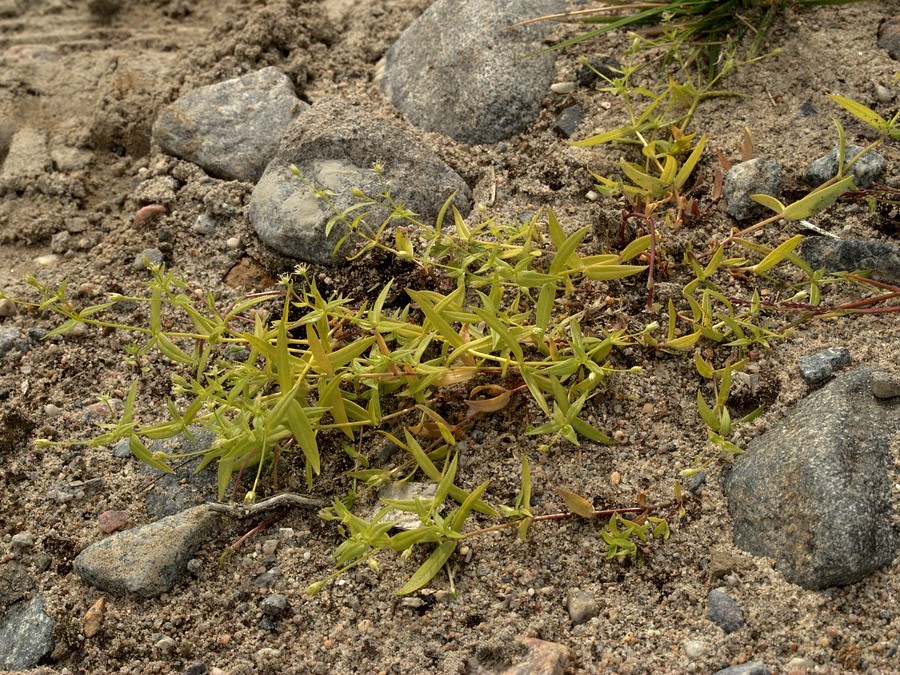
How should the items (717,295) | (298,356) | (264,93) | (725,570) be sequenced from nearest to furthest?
(725,570) → (717,295) → (298,356) → (264,93)

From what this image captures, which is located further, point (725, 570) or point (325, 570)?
point (325, 570)

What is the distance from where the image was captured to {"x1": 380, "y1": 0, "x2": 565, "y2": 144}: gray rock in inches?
139

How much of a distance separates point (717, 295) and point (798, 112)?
0.97m

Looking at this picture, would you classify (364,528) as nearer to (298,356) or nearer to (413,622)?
(413,622)

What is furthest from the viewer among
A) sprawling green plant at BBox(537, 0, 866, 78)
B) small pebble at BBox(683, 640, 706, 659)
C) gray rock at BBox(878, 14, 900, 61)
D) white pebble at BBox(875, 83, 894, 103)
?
sprawling green plant at BBox(537, 0, 866, 78)

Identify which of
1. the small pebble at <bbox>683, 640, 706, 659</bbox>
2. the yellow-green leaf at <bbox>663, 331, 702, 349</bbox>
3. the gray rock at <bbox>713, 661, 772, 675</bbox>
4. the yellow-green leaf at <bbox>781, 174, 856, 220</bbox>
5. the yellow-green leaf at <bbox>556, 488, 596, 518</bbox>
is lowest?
the small pebble at <bbox>683, 640, 706, 659</bbox>

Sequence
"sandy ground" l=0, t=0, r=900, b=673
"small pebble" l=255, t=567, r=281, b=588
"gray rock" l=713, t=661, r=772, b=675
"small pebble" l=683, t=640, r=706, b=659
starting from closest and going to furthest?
"gray rock" l=713, t=661, r=772, b=675 → "small pebble" l=683, t=640, r=706, b=659 → "sandy ground" l=0, t=0, r=900, b=673 → "small pebble" l=255, t=567, r=281, b=588

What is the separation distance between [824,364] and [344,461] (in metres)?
1.47

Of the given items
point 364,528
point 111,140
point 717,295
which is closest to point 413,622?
point 364,528

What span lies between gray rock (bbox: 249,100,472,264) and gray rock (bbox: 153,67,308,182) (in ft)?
0.70

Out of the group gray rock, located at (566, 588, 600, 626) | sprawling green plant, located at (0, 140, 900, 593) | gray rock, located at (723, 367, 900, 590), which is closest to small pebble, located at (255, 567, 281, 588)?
sprawling green plant, located at (0, 140, 900, 593)

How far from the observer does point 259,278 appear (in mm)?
3277

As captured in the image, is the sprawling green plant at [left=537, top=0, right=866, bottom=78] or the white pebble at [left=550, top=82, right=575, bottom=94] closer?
the sprawling green plant at [left=537, top=0, right=866, bottom=78]

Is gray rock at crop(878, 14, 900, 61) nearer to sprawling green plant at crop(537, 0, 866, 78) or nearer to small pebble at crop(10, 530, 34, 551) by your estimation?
sprawling green plant at crop(537, 0, 866, 78)
